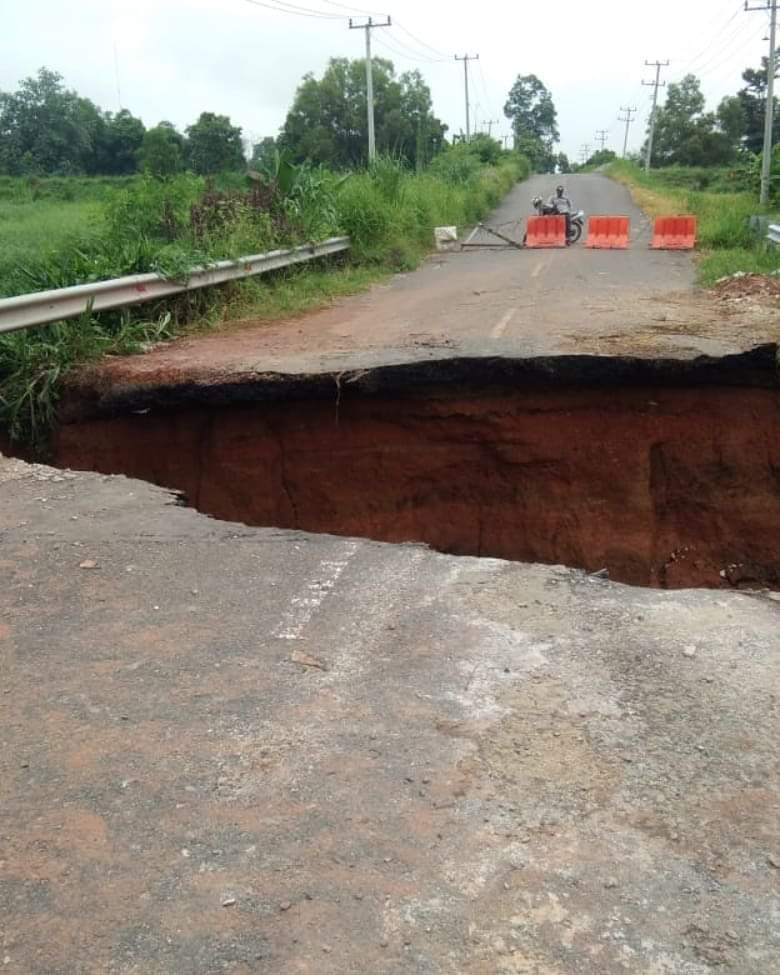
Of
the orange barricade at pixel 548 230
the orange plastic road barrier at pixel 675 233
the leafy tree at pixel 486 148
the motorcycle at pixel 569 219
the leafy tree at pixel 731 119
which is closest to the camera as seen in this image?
the orange plastic road barrier at pixel 675 233

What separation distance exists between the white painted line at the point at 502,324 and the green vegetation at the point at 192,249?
7.96ft

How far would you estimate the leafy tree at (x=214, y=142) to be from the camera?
42.0m

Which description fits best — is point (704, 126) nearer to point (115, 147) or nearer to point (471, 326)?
point (115, 147)

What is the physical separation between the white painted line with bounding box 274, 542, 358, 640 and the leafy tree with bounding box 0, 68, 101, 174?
49.5 m

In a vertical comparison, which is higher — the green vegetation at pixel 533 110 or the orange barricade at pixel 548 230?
the green vegetation at pixel 533 110

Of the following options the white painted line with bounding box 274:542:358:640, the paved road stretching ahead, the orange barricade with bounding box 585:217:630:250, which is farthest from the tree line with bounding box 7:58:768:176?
the white painted line with bounding box 274:542:358:640

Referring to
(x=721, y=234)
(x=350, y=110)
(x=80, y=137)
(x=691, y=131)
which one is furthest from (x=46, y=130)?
(x=691, y=131)

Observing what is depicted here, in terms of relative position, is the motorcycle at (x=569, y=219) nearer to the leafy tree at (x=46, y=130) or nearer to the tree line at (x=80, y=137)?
the tree line at (x=80, y=137)

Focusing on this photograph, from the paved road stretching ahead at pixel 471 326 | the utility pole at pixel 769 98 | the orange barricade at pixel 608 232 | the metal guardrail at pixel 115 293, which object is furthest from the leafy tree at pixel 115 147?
the metal guardrail at pixel 115 293

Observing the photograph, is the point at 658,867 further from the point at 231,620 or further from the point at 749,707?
the point at 231,620

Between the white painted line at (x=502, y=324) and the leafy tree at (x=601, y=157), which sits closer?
the white painted line at (x=502, y=324)

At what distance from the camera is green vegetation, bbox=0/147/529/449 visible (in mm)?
7273

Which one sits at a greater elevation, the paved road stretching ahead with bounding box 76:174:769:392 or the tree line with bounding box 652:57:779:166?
the tree line with bounding box 652:57:779:166

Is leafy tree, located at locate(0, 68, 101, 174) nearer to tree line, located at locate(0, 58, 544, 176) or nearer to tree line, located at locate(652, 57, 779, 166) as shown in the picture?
tree line, located at locate(0, 58, 544, 176)
